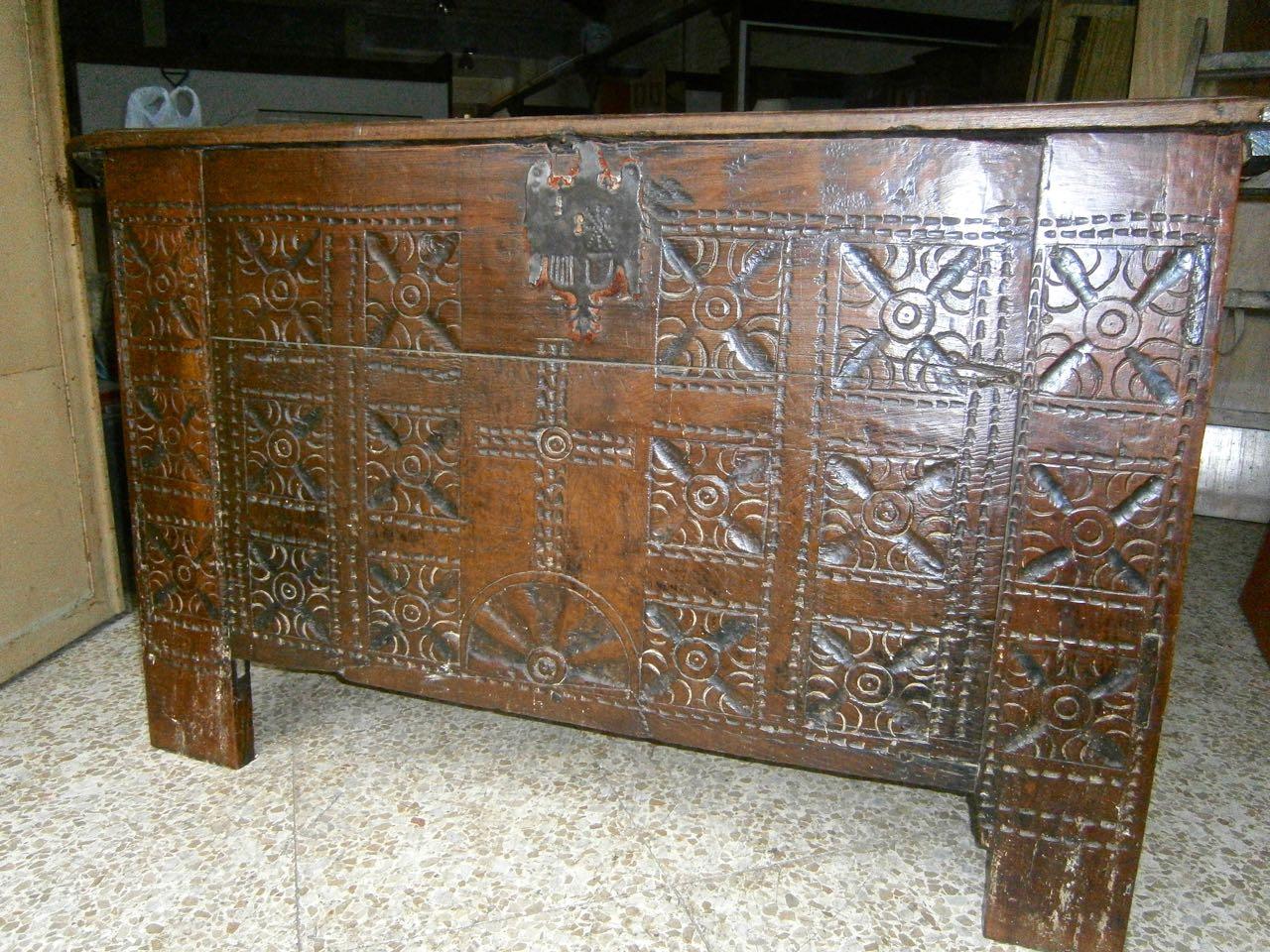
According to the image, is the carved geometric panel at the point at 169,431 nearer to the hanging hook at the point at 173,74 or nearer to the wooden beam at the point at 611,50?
the hanging hook at the point at 173,74

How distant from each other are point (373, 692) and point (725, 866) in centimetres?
89

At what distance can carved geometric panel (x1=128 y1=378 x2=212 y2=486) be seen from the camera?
1.58 m

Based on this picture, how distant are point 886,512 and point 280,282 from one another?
3.26 feet

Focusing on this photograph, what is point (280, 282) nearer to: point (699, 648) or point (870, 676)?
point (699, 648)

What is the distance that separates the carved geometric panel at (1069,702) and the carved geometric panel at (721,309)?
511 millimetres

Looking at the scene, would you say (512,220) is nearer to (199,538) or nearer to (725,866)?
(199,538)

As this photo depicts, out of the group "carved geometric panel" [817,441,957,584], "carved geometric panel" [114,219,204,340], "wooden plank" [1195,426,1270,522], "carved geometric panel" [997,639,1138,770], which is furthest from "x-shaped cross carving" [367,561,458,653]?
"wooden plank" [1195,426,1270,522]

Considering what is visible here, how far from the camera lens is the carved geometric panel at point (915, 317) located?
1.19 m

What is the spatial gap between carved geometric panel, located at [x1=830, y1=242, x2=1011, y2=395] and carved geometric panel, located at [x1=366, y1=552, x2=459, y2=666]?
71cm

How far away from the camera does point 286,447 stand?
5.09 feet

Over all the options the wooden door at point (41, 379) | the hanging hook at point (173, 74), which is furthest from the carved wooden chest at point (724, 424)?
the hanging hook at point (173, 74)

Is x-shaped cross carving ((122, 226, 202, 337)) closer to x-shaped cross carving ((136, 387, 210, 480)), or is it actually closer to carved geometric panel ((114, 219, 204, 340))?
carved geometric panel ((114, 219, 204, 340))

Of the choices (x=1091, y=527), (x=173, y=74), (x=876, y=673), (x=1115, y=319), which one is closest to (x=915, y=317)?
(x=1115, y=319)

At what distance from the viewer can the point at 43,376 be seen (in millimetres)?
2055
